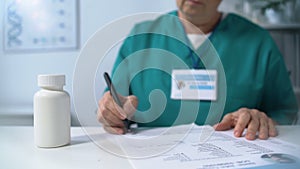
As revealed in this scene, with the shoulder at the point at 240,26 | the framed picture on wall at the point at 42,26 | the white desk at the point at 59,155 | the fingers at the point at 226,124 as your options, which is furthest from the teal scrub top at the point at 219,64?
the framed picture on wall at the point at 42,26

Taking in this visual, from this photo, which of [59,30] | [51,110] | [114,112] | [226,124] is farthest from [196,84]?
[59,30]

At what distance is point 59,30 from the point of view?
1.34m

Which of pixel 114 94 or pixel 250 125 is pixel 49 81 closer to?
pixel 114 94

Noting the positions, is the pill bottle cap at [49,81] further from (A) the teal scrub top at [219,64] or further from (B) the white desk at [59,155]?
(A) the teal scrub top at [219,64]

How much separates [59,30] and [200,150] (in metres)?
1.14

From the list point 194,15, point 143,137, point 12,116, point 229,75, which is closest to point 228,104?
point 229,75

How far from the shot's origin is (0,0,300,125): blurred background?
1.28 m

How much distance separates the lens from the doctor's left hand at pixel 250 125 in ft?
1.76

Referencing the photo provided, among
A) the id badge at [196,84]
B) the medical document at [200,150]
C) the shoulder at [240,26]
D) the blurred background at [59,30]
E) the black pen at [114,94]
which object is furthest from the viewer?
the blurred background at [59,30]

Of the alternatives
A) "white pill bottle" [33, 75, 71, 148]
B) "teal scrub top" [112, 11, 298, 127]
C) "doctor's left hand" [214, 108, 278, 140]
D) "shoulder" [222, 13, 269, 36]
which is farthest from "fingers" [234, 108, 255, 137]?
"shoulder" [222, 13, 269, 36]

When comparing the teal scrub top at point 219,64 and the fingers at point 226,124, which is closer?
the fingers at point 226,124

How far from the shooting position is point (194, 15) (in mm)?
900

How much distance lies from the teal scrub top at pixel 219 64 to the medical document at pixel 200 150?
0.91 ft

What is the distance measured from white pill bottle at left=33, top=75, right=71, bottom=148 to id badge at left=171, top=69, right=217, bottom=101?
1.52 ft
